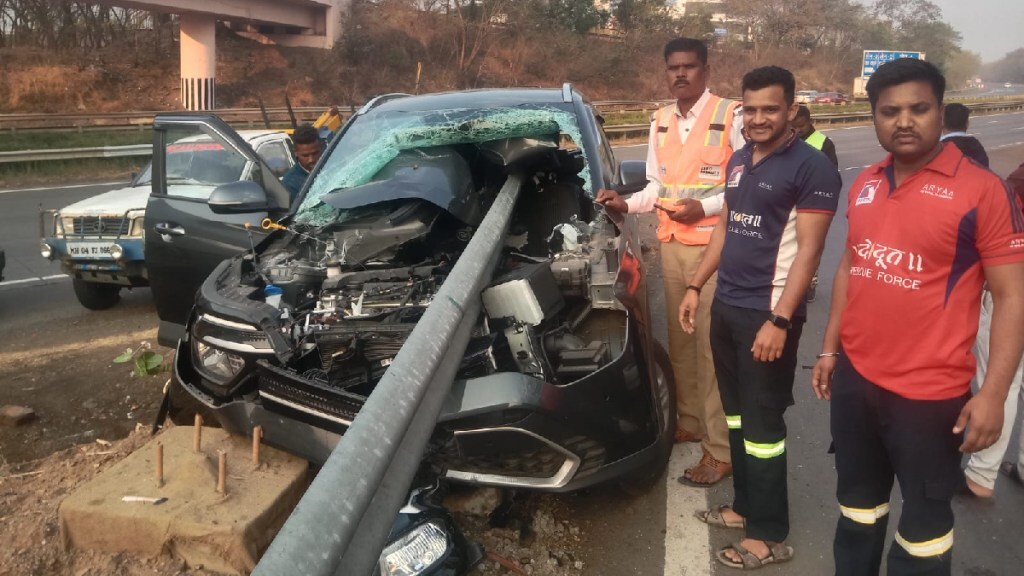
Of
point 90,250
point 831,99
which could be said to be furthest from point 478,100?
point 831,99

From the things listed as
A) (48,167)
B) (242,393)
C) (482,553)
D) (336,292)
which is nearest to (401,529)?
(482,553)

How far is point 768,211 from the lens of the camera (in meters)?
2.88

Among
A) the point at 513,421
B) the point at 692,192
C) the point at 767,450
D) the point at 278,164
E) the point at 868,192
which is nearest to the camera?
the point at 868,192

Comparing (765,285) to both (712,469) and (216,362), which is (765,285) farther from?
(216,362)

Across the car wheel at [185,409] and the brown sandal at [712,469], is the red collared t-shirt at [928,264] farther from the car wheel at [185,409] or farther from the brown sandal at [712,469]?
the car wheel at [185,409]

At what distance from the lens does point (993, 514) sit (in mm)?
3432

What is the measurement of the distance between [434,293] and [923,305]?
75.0 inches

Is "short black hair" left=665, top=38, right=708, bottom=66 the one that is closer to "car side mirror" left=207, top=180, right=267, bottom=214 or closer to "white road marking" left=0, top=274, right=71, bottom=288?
"car side mirror" left=207, top=180, right=267, bottom=214

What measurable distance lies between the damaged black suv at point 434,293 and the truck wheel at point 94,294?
2.40 meters

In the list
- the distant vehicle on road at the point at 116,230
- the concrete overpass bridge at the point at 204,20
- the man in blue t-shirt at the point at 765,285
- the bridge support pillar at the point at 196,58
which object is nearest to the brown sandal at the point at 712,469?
the man in blue t-shirt at the point at 765,285

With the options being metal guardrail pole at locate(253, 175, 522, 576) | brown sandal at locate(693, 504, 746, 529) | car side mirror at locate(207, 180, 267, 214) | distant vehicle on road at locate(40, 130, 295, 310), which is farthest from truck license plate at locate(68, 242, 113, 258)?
brown sandal at locate(693, 504, 746, 529)

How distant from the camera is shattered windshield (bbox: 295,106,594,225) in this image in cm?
434

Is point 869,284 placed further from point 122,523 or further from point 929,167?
point 122,523

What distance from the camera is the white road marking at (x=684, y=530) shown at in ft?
10.00
